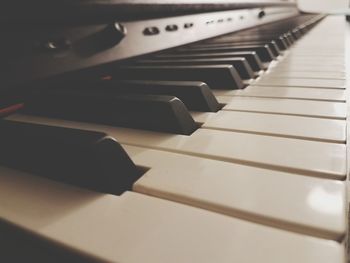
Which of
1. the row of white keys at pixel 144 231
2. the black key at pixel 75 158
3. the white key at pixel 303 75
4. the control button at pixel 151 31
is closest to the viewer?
the row of white keys at pixel 144 231

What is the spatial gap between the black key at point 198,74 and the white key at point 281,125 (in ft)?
0.78

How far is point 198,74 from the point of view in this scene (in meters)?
0.98

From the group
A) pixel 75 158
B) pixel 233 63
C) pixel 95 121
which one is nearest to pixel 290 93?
pixel 233 63

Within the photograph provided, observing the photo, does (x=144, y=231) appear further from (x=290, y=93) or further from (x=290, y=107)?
(x=290, y=93)

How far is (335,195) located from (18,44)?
2.14 ft

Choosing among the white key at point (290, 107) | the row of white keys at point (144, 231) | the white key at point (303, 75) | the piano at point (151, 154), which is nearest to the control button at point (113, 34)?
the piano at point (151, 154)

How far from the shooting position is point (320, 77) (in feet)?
3.41

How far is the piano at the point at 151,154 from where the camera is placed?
35 cm

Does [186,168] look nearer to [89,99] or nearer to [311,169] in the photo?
[311,169]

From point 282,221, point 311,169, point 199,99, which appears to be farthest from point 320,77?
point 282,221

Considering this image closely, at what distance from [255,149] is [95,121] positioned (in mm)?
335

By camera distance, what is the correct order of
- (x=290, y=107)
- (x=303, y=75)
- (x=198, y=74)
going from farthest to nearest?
(x=303, y=75), (x=198, y=74), (x=290, y=107)

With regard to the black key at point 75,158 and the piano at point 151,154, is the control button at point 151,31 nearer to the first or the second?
the piano at point 151,154

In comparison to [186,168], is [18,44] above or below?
above
